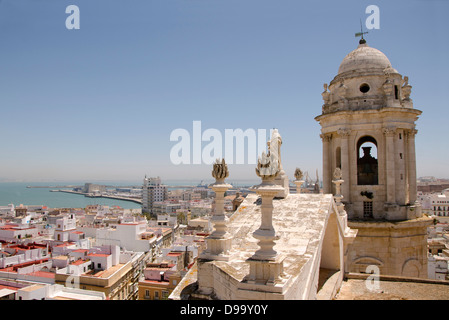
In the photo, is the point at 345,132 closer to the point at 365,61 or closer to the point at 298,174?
the point at 365,61

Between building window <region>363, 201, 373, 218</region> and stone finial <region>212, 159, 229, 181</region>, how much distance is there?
13917mm

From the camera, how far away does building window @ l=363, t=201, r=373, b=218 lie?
1750cm

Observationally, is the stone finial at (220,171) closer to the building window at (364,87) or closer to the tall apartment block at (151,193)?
the building window at (364,87)

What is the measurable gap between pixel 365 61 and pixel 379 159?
541cm

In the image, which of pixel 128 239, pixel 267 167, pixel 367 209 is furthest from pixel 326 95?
pixel 128 239

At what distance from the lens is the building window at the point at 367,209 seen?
17500 millimetres

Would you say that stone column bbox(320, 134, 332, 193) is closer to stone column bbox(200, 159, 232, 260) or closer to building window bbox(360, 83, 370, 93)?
Result: building window bbox(360, 83, 370, 93)

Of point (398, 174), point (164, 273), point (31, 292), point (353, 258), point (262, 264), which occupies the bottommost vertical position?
point (164, 273)

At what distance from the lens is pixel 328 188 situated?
18531mm

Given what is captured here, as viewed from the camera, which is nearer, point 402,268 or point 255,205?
point 255,205

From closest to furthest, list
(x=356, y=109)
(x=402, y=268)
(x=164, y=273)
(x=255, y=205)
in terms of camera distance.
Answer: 1. (x=255, y=205)
2. (x=402, y=268)
3. (x=356, y=109)
4. (x=164, y=273)
